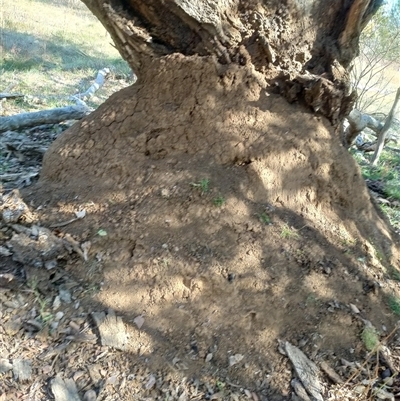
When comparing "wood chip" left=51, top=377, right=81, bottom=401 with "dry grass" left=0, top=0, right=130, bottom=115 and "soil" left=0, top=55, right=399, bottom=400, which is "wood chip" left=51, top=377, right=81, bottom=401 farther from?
"dry grass" left=0, top=0, right=130, bottom=115

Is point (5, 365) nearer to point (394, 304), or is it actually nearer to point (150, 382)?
point (150, 382)

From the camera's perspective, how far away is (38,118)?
4887 millimetres

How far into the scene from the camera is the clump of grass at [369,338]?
2576mm

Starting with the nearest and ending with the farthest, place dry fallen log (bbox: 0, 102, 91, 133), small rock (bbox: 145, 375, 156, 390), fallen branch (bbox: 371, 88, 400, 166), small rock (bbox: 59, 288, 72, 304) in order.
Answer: small rock (bbox: 145, 375, 156, 390) < small rock (bbox: 59, 288, 72, 304) < dry fallen log (bbox: 0, 102, 91, 133) < fallen branch (bbox: 371, 88, 400, 166)

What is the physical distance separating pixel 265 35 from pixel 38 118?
9.80ft

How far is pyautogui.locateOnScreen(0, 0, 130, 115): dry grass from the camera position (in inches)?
398

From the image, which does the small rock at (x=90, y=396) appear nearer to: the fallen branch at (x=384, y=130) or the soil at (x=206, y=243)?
the soil at (x=206, y=243)

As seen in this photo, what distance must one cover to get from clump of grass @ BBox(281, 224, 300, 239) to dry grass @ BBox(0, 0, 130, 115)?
508cm

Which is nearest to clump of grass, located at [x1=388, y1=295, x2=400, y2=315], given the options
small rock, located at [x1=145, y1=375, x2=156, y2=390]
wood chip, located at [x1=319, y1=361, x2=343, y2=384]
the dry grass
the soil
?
the soil

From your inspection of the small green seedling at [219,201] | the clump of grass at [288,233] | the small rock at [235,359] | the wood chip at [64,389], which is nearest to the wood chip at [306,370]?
the small rock at [235,359]

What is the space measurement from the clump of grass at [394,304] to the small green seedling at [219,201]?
1305 mm

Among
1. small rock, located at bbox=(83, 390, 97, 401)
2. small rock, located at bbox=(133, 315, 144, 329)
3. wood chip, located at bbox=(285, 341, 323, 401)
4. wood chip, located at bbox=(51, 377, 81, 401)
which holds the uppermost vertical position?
wood chip, located at bbox=(285, 341, 323, 401)

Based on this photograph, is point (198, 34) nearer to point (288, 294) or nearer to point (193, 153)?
point (193, 153)

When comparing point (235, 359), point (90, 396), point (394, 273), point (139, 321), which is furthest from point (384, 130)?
point (90, 396)
